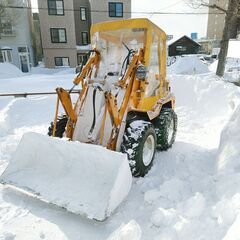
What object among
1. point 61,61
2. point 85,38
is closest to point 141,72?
point 61,61

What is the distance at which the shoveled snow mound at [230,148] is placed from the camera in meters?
3.79

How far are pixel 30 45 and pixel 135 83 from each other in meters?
25.9

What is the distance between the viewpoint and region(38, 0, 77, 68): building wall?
25.4m

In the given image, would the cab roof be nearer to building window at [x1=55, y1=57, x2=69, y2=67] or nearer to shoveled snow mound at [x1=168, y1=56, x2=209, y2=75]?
shoveled snow mound at [x1=168, y1=56, x2=209, y2=75]

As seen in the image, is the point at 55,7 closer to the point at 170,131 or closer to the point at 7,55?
the point at 7,55

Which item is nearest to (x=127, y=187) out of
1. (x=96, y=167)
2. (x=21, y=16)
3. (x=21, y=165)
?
(x=96, y=167)

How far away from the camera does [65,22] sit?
2605 centimetres

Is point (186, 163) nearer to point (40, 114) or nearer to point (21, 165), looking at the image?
point (21, 165)

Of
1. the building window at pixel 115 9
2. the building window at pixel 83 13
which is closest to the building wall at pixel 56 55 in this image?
the building window at pixel 83 13

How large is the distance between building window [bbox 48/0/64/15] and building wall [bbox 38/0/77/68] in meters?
0.30

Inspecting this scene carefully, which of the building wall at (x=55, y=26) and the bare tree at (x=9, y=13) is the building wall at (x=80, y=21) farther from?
the bare tree at (x=9, y=13)

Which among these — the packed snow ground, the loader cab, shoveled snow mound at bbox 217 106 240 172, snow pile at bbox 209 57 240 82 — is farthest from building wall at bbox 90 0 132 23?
shoveled snow mound at bbox 217 106 240 172

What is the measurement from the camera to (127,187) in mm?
3318

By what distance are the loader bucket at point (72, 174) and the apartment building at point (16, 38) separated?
961 inches
